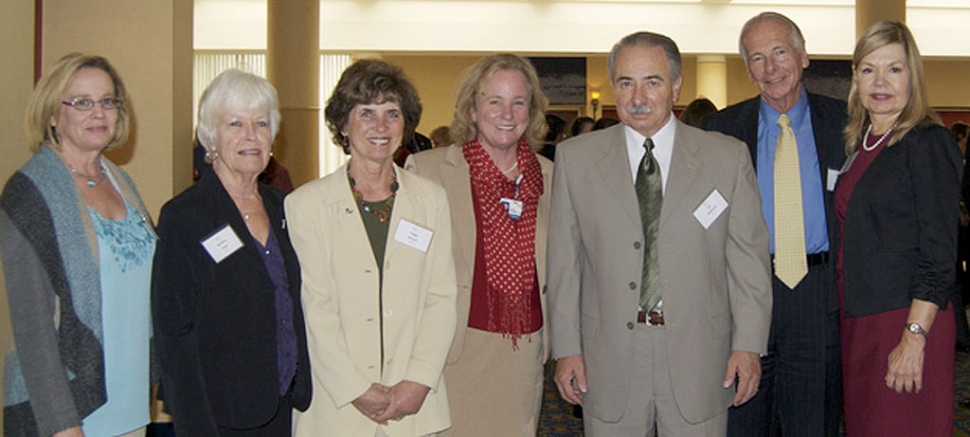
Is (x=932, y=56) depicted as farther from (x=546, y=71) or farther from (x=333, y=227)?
(x=333, y=227)

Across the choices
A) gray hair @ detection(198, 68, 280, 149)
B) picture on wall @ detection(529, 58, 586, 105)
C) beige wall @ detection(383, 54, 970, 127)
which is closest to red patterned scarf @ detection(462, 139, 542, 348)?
gray hair @ detection(198, 68, 280, 149)

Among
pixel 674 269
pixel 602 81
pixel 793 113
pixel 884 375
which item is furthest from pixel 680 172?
pixel 602 81

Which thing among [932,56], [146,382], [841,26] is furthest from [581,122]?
[932,56]

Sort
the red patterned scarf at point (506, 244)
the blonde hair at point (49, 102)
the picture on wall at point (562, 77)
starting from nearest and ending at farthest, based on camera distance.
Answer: the blonde hair at point (49, 102), the red patterned scarf at point (506, 244), the picture on wall at point (562, 77)

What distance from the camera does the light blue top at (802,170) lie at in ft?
10.5

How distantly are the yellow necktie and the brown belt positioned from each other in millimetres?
697

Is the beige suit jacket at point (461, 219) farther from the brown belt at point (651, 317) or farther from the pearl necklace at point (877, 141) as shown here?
the pearl necklace at point (877, 141)

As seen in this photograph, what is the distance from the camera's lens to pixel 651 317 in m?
2.71

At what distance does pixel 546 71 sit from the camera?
15984mm

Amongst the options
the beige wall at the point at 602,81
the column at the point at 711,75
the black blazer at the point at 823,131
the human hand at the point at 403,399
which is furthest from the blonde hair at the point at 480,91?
the beige wall at the point at 602,81

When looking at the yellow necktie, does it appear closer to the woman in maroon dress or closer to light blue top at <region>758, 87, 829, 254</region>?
light blue top at <region>758, 87, 829, 254</region>

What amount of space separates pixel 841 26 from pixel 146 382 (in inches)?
591

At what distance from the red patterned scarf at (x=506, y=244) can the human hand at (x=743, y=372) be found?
0.71 meters

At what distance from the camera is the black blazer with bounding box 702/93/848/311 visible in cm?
313
